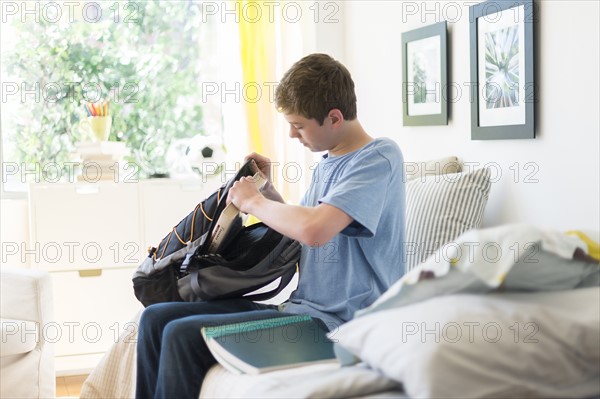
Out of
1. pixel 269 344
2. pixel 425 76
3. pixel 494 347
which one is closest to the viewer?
pixel 494 347

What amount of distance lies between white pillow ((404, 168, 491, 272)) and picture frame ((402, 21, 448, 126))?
0.39 m

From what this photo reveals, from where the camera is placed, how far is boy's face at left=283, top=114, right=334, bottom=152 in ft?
6.40

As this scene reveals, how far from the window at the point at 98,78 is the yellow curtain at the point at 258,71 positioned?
15.7 inches

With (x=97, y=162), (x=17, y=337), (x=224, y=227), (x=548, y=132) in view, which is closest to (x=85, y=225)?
(x=97, y=162)

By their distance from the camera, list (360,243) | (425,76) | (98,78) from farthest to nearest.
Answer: (98,78)
(425,76)
(360,243)

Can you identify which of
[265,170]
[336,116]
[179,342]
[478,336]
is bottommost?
[179,342]

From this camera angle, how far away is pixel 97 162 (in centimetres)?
362

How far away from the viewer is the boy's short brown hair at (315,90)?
1931 mm

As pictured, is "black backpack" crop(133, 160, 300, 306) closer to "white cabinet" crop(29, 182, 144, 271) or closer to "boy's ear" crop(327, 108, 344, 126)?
"boy's ear" crop(327, 108, 344, 126)

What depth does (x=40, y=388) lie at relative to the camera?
2.77m

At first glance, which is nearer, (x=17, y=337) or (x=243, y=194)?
(x=243, y=194)

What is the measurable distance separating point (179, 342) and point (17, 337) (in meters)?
1.10

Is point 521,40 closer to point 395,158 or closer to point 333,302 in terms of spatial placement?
point 395,158

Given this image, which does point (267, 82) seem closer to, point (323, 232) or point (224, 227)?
point (224, 227)
